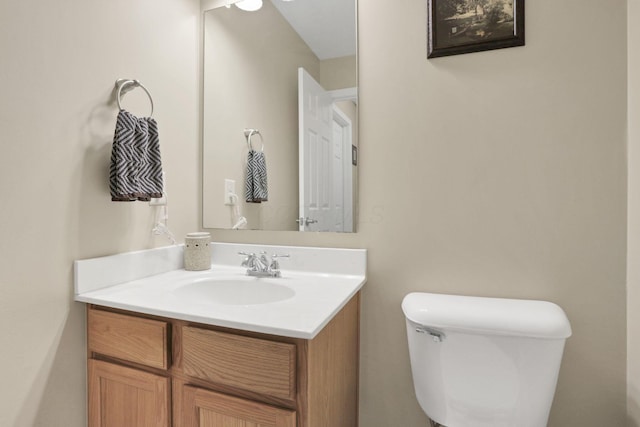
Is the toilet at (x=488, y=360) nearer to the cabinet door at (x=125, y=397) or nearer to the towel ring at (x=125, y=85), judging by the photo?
the cabinet door at (x=125, y=397)

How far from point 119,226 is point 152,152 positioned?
285 millimetres

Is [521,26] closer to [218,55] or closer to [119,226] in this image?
[218,55]

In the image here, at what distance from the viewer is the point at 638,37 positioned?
3.11 ft

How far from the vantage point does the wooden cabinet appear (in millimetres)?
780

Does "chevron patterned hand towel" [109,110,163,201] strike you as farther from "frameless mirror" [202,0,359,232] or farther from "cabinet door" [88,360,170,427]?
"cabinet door" [88,360,170,427]

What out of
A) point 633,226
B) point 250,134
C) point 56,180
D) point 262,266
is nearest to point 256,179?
point 250,134

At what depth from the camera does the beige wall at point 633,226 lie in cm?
95

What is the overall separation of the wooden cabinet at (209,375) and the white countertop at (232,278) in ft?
0.17

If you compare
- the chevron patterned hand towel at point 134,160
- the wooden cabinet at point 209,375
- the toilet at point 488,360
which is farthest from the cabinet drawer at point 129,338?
the toilet at point 488,360

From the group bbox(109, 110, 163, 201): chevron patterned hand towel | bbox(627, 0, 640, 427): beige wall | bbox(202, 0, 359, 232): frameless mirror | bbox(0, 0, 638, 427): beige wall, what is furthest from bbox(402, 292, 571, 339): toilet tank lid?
bbox(109, 110, 163, 201): chevron patterned hand towel

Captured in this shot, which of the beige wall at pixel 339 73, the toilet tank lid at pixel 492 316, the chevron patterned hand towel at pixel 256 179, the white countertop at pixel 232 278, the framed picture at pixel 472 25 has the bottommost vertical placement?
the toilet tank lid at pixel 492 316

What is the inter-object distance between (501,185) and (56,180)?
1399 mm

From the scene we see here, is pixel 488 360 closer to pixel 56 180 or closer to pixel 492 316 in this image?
pixel 492 316

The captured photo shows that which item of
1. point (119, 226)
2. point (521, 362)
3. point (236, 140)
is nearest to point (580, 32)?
point (521, 362)
